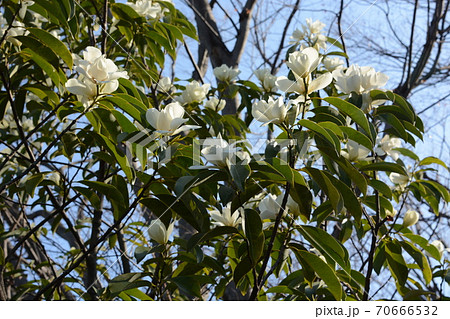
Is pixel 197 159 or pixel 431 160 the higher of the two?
pixel 431 160

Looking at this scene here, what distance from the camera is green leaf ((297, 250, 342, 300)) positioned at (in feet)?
3.10

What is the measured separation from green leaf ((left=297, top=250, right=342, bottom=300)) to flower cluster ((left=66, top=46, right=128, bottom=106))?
0.49 meters

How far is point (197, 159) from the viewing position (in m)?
0.90

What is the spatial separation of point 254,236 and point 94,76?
0.40 metres

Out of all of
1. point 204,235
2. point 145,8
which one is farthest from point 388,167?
point 145,8

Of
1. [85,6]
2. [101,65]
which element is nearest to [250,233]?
[101,65]

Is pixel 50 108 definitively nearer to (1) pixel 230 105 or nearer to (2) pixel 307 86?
(2) pixel 307 86

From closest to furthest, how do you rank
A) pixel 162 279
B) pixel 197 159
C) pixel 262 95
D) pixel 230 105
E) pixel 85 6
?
pixel 197 159 < pixel 162 279 < pixel 85 6 < pixel 262 95 < pixel 230 105

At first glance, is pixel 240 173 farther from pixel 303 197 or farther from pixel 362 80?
pixel 362 80

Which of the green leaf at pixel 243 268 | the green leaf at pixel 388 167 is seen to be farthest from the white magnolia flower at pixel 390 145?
the green leaf at pixel 243 268

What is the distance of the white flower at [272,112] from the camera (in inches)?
34.7

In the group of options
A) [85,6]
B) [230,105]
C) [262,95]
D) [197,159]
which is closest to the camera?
[197,159]

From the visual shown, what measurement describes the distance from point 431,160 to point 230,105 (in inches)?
40.0
